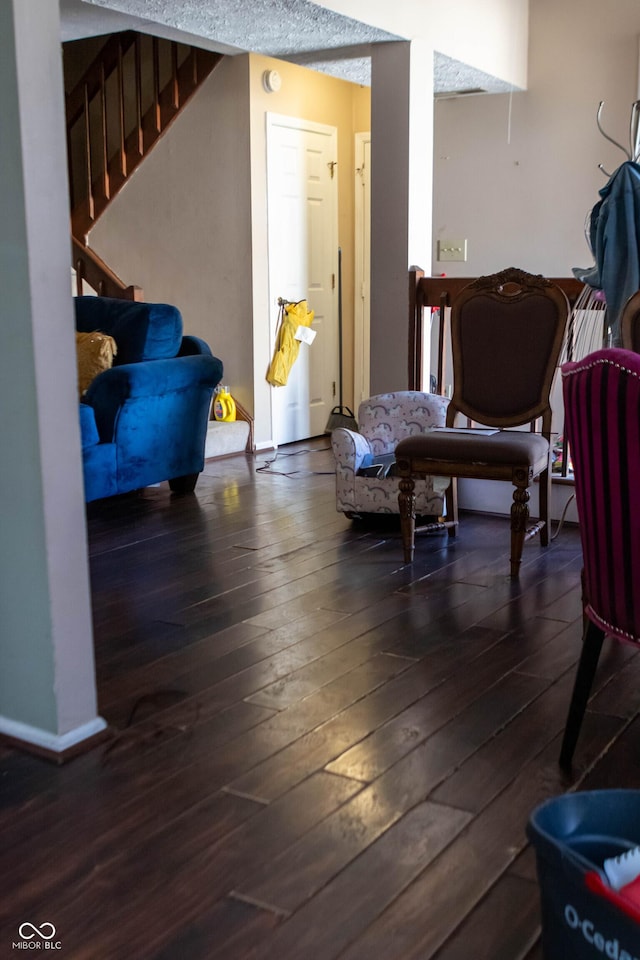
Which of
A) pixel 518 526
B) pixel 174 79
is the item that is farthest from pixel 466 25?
pixel 518 526

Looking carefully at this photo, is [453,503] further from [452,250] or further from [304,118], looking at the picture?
[304,118]

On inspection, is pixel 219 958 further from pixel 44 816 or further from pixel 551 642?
pixel 551 642

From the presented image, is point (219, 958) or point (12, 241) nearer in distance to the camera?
point (219, 958)

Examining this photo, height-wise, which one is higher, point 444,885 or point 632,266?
point 632,266

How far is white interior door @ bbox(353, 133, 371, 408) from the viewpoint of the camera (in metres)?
7.49

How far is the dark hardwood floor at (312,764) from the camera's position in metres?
1.86

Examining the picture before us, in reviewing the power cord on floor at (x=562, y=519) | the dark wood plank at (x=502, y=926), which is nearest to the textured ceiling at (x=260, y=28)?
the power cord on floor at (x=562, y=519)

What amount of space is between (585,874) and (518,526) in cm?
263

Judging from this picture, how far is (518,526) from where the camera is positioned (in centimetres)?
403

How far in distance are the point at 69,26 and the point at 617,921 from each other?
5392mm

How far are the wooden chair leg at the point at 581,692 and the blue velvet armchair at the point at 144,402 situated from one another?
10.0 feet

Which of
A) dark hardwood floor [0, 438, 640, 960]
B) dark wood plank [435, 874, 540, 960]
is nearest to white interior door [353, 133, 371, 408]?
dark hardwood floor [0, 438, 640, 960]

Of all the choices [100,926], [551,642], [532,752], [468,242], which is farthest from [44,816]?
→ [468,242]

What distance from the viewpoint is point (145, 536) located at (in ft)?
15.3
